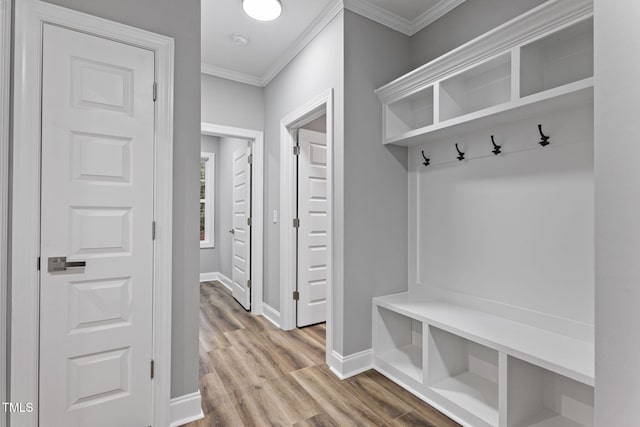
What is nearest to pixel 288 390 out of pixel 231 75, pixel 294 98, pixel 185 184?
pixel 185 184

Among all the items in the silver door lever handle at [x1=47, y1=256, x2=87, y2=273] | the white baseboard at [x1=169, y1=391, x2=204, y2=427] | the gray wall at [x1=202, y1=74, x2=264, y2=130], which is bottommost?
the white baseboard at [x1=169, y1=391, x2=204, y2=427]

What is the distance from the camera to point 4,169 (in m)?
1.41

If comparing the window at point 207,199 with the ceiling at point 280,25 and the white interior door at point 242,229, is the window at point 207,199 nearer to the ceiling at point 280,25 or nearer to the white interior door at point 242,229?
the white interior door at point 242,229

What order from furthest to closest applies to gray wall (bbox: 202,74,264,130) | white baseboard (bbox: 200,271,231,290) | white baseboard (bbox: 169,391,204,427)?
white baseboard (bbox: 200,271,231,290)
gray wall (bbox: 202,74,264,130)
white baseboard (bbox: 169,391,204,427)

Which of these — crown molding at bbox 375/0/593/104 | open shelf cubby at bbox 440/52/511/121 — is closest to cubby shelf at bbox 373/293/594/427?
open shelf cubby at bbox 440/52/511/121

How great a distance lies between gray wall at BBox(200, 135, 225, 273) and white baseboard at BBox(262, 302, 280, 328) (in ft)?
7.60

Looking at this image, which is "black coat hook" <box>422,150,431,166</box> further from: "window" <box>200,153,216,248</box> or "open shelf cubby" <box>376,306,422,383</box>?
"window" <box>200,153,216,248</box>

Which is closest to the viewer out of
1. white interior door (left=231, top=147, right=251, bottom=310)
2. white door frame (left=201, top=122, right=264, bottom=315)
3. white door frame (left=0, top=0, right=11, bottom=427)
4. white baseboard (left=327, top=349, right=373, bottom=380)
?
white door frame (left=0, top=0, right=11, bottom=427)

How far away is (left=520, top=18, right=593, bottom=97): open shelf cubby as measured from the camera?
5.28ft

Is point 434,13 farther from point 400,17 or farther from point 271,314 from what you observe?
point 271,314

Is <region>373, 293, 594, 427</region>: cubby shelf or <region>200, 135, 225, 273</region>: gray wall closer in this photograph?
<region>373, 293, 594, 427</region>: cubby shelf

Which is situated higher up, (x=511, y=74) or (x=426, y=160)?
(x=511, y=74)

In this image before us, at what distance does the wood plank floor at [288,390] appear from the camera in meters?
1.85

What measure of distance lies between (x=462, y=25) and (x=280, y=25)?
144cm
